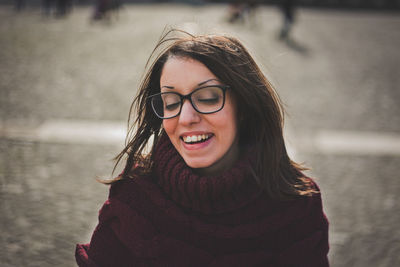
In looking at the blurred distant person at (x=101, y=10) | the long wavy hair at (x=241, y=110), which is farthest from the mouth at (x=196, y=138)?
the blurred distant person at (x=101, y=10)

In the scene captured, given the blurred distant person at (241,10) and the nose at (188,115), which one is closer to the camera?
the nose at (188,115)

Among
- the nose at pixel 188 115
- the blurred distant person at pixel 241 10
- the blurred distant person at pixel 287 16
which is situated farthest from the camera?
the blurred distant person at pixel 241 10

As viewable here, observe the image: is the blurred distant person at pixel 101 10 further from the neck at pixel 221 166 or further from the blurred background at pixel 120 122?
the neck at pixel 221 166

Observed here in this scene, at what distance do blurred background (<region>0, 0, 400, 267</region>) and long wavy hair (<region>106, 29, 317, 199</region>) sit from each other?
A: 131 millimetres

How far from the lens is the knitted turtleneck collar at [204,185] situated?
1492 millimetres

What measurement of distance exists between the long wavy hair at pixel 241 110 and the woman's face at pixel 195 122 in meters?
0.04

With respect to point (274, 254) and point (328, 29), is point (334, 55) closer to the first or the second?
point (328, 29)

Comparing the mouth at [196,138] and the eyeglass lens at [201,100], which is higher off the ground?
the eyeglass lens at [201,100]

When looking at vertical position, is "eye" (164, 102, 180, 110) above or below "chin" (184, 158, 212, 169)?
above

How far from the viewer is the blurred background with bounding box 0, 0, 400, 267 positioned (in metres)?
3.36

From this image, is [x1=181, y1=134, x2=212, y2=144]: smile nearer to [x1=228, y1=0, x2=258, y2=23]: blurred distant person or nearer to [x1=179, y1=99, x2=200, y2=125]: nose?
[x1=179, y1=99, x2=200, y2=125]: nose

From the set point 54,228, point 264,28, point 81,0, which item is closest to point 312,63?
point 264,28

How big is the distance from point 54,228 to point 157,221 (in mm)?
2186

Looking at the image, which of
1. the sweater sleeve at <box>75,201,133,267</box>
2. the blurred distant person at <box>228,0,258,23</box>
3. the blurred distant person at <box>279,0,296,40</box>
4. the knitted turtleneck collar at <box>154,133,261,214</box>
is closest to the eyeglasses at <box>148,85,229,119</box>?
the knitted turtleneck collar at <box>154,133,261,214</box>
